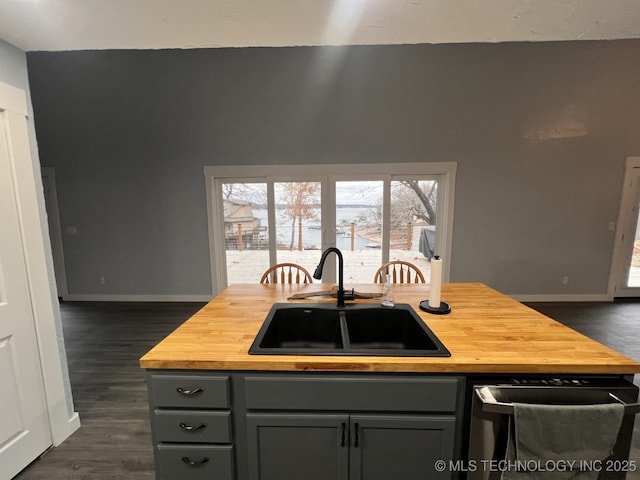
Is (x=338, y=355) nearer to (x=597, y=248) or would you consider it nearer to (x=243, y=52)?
(x=243, y=52)

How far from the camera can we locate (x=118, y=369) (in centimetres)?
261

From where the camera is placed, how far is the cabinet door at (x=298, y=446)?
1135mm

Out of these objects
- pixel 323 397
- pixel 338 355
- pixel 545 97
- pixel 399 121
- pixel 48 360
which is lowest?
pixel 48 360

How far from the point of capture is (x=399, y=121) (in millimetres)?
3824

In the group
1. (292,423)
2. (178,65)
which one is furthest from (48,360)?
(178,65)

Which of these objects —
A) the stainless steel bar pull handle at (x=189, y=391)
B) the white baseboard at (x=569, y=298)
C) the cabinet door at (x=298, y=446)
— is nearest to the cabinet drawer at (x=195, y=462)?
the cabinet door at (x=298, y=446)

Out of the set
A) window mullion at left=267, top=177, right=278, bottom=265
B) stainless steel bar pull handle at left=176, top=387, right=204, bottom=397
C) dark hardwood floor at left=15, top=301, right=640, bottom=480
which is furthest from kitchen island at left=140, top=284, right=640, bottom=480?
window mullion at left=267, top=177, right=278, bottom=265

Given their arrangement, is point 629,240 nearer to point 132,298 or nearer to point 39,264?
point 39,264

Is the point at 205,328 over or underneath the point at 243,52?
underneath

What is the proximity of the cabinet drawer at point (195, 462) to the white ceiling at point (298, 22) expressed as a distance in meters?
1.85

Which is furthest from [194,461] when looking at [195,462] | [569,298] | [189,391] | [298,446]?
[569,298]

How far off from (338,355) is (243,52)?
13.3 feet

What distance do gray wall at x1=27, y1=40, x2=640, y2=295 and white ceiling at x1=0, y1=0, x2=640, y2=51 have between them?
2.36m

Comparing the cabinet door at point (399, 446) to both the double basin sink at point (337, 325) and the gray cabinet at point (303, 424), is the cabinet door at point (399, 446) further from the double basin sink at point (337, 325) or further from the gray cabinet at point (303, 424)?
the double basin sink at point (337, 325)
